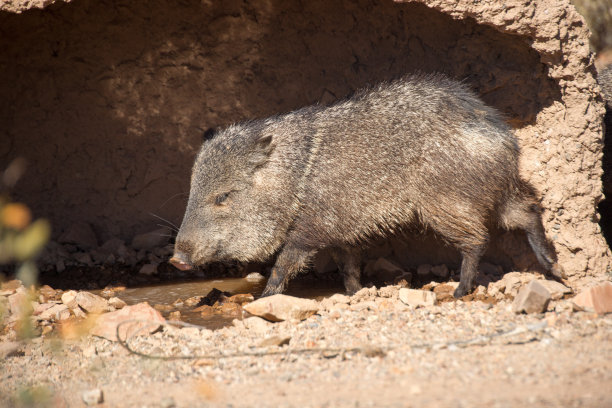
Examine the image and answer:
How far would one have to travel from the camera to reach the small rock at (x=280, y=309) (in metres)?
3.49

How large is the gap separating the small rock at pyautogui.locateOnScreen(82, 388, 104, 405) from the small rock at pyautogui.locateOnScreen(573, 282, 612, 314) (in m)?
2.31

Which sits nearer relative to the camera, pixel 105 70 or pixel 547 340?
pixel 547 340

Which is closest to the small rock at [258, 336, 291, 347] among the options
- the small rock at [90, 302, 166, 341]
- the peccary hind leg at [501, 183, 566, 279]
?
the small rock at [90, 302, 166, 341]

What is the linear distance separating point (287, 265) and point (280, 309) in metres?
0.78

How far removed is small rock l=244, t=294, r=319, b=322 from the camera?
3486 millimetres

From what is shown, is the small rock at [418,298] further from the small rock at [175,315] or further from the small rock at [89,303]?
the small rock at [89,303]

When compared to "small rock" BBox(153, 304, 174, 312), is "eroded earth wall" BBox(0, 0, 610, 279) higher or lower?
higher

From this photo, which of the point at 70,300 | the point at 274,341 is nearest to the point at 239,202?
the point at 70,300

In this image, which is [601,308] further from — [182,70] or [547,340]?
[182,70]

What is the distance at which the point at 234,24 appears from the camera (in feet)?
17.1

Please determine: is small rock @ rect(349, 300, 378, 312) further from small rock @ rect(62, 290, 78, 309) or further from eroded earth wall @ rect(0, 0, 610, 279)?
small rock @ rect(62, 290, 78, 309)

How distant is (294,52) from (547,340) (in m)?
3.33

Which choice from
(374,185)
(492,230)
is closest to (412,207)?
(374,185)

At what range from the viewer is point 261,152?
421cm
